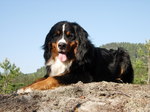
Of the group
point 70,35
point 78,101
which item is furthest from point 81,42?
point 78,101

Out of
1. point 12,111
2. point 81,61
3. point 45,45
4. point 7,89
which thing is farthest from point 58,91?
point 7,89

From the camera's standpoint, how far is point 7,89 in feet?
174

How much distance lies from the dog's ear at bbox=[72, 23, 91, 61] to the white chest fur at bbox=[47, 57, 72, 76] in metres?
0.32

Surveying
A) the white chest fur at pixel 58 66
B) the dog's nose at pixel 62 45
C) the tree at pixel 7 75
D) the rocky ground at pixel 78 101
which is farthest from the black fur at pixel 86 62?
the tree at pixel 7 75

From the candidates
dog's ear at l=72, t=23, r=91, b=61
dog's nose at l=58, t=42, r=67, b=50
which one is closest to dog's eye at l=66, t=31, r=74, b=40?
dog's ear at l=72, t=23, r=91, b=61

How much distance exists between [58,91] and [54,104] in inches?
22.3

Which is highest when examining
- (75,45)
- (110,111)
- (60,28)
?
(60,28)

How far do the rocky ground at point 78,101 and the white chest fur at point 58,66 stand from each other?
259 cm

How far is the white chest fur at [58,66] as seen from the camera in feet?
21.2

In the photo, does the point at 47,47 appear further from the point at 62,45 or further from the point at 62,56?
the point at 62,45

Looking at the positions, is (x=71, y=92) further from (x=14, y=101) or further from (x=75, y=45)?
(x=75, y=45)

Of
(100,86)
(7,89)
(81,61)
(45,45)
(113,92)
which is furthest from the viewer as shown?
(7,89)

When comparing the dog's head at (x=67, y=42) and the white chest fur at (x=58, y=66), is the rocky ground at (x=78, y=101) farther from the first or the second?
the white chest fur at (x=58, y=66)

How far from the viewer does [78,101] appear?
3.34 metres
